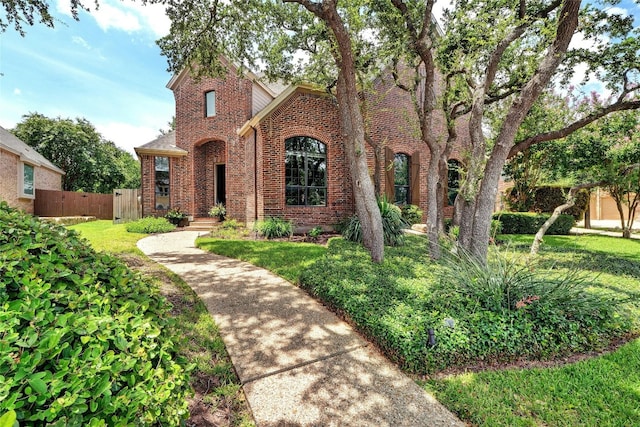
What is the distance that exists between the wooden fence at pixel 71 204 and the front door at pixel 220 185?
1072 centimetres

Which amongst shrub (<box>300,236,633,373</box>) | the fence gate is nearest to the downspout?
shrub (<box>300,236,633,373</box>)

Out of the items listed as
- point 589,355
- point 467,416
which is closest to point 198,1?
point 467,416

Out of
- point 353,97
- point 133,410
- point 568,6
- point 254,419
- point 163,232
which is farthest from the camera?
point 163,232

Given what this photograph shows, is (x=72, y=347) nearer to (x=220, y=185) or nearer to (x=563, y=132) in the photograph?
(x=563, y=132)

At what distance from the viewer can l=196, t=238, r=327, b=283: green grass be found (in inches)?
210

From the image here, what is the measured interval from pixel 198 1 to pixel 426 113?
19.8ft

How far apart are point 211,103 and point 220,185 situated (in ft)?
12.3

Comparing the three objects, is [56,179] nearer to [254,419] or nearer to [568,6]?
[254,419]

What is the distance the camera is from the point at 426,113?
239 inches

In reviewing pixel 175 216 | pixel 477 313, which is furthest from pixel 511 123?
pixel 175 216

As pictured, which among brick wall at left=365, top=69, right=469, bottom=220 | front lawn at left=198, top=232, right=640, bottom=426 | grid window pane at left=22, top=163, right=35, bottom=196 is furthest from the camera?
grid window pane at left=22, top=163, right=35, bottom=196

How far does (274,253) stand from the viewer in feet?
21.8

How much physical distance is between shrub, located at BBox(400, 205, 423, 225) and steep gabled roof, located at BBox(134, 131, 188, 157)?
33.0 feet

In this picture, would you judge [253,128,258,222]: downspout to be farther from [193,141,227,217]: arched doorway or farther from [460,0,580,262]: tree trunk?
[460,0,580,262]: tree trunk
